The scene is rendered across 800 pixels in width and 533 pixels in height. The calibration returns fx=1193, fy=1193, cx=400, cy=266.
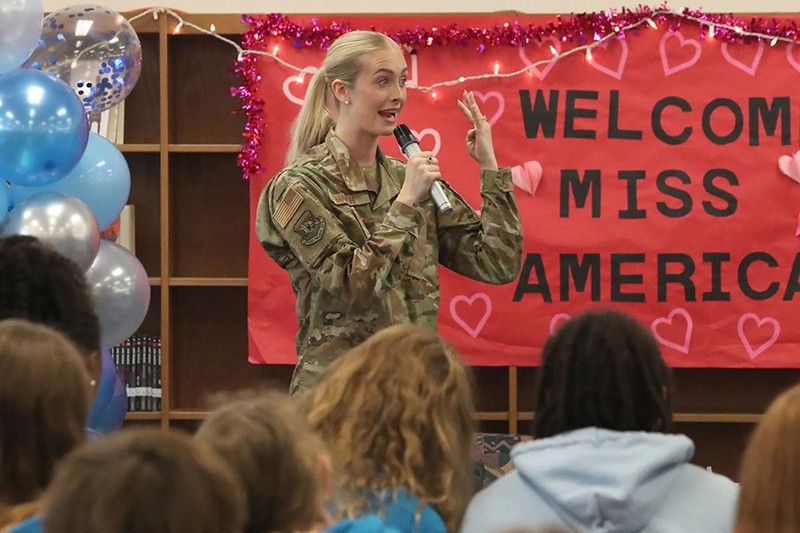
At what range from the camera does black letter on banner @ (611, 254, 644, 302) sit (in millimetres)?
3904

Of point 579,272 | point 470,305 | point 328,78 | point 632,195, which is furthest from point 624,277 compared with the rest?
point 328,78

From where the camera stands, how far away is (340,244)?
2.46 meters

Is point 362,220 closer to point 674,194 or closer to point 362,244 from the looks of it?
point 362,244

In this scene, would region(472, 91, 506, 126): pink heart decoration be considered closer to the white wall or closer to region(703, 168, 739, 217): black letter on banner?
the white wall

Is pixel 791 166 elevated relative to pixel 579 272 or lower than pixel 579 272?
elevated

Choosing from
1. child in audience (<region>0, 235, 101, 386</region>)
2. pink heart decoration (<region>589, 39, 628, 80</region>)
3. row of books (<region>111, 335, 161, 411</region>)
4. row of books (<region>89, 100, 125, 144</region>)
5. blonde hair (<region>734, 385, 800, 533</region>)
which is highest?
pink heart decoration (<region>589, 39, 628, 80</region>)

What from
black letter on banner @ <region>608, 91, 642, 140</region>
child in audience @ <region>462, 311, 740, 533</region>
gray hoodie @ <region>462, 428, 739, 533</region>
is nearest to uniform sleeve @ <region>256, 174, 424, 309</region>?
child in audience @ <region>462, 311, 740, 533</region>

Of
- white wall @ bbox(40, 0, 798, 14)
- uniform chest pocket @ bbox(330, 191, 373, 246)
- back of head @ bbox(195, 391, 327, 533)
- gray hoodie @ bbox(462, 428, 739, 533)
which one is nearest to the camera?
back of head @ bbox(195, 391, 327, 533)

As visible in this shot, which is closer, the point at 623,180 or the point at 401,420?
the point at 401,420

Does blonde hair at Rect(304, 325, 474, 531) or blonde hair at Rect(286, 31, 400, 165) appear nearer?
blonde hair at Rect(304, 325, 474, 531)

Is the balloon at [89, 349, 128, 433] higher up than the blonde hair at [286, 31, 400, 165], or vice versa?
the blonde hair at [286, 31, 400, 165]

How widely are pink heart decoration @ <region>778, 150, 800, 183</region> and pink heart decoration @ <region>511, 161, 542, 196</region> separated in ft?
2.55

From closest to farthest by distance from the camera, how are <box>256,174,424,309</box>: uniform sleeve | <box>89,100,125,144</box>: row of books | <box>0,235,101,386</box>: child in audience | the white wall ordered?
<box>0,235,101,386</box>: child in audience → <box>256,174,424,309</box>: uniform sleeve → <box>89,100,125,144</box>: row of books → the white wall

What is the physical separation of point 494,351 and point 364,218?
1.46m
